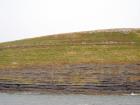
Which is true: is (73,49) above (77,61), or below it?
above

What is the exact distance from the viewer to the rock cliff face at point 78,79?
142 feet

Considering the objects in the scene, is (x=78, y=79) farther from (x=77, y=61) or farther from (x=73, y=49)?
(x=73, y=49)

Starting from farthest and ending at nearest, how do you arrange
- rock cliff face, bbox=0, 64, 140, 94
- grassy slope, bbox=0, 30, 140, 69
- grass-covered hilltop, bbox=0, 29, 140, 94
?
1. grassy slope, bbox=0, 30, 140, 69
2. grass-covered hilltop, bbox=0, 29, 140, 94
3. rock cliff face, bbox=0, 64, 140, 94

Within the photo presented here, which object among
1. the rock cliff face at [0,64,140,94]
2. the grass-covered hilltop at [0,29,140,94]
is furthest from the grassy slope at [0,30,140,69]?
the rock cliff face at [0,64,140,94]

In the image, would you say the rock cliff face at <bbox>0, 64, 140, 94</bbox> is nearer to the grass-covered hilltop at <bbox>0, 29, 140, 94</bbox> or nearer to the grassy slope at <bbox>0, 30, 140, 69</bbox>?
the grass-covered hilltop at <bbox>0, 29, 140, 94</bbox>

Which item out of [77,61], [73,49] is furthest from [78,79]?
[73,49]

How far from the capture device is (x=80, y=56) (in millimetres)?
52281

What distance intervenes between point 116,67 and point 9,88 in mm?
12444

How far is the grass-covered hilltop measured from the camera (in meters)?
44.2

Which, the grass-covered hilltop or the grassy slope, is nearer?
the grass-covered hilltop

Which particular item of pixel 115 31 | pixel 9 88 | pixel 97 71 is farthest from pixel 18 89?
pixel 115 31

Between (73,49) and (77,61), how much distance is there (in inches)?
247

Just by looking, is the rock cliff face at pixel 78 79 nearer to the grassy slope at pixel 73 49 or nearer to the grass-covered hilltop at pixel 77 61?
the grass-covered hilltop at pixel 77 61

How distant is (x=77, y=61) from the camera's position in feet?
164
